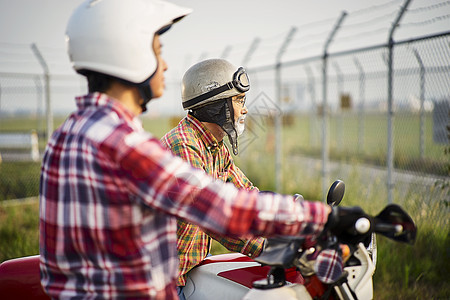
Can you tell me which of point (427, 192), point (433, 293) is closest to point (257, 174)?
point (427, 192)

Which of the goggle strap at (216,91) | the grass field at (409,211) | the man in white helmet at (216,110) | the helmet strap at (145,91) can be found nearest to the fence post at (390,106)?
the grass field at (409,211)

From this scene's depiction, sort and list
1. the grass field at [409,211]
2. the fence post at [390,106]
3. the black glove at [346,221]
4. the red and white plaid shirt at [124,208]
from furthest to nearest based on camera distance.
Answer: the fence post at [390,106], the grass field at [409,211], the black glove at [346,221], the red and white plaid shirt at [124,208]

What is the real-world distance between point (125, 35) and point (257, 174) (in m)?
8.55

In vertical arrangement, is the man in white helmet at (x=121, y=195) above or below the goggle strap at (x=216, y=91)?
below

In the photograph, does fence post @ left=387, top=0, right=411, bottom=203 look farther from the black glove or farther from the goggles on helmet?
the black glove

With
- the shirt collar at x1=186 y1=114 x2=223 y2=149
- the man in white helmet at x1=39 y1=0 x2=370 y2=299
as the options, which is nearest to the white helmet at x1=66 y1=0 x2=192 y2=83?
the man in white helmet at x1=39 y1=0 x2=370 y2=299

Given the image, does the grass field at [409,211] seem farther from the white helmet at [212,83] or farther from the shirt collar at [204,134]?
the white helmet at [212,83]

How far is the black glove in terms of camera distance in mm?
1482

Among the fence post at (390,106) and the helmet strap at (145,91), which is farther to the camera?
the fence post at (390,106)

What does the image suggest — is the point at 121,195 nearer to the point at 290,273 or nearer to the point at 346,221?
the point at 346,221

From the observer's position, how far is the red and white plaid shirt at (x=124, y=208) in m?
1.30

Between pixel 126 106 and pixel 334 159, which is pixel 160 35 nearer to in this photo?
pixel 126 106

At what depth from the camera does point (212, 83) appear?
9.25 ft

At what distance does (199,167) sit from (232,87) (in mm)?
646
